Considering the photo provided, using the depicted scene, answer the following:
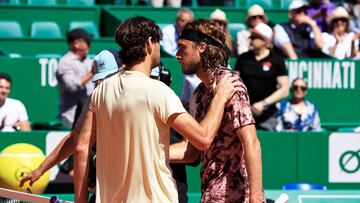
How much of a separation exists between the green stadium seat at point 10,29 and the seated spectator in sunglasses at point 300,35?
3446 millimetres

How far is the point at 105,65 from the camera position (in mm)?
6176

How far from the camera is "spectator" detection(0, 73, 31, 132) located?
10.8 meters

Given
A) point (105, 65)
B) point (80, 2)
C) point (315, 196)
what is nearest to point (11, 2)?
point (80, 2)

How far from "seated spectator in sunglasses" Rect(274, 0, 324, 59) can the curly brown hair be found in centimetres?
718

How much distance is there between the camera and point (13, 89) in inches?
482

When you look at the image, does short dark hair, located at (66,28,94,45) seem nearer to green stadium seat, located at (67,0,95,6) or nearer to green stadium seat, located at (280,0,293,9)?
green stadium seat, located at (67,0,95,6)

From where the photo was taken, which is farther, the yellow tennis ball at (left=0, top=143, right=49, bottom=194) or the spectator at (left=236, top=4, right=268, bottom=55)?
the spectator at (left=236, top=4, right=268, bottom=55)

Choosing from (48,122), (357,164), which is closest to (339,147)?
(357,164)

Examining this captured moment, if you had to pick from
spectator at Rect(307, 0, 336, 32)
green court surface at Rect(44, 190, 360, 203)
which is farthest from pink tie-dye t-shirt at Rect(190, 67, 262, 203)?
spectator at Rect(307, 0, 336, 32)

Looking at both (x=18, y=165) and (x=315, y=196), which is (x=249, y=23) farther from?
(x=18, y=165)

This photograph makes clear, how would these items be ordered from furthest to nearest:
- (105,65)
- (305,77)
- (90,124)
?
(305,77) < (105,65) < (90,124)

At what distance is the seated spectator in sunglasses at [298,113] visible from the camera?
11461mm

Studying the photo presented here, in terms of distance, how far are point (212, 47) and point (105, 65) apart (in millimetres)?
914

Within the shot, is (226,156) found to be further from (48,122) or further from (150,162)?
(48,122)
